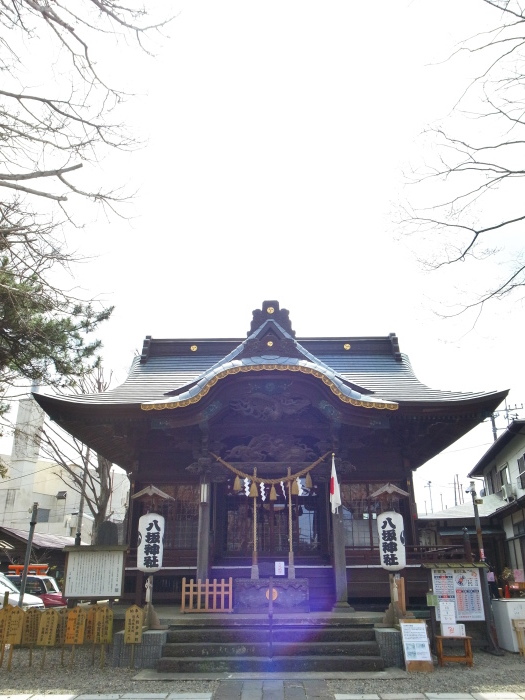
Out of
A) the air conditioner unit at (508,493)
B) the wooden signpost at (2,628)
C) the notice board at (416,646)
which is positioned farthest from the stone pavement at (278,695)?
the air conditioner unit at (508,493)

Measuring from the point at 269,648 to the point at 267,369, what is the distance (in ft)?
15.9

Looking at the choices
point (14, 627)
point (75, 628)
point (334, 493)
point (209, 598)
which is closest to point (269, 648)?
point (209, 598)

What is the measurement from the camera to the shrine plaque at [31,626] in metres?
8.46

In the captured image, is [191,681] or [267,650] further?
[267,650]

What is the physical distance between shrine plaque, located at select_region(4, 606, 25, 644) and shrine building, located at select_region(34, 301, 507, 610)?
9.31ft

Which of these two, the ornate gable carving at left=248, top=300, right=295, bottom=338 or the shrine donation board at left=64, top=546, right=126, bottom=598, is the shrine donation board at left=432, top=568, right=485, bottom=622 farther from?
the ornate gable carving at left=248, top=300, right=295, bottom=338

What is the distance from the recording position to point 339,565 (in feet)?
34.0

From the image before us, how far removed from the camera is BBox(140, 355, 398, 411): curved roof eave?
10344 mm

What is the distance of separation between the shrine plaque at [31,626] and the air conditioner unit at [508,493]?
851 inches

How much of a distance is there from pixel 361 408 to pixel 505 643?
485 centimetres

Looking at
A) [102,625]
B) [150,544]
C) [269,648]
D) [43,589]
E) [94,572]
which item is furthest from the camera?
[43,589]

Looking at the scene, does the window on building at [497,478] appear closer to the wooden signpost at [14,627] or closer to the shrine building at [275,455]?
the shrine building at [275,455]

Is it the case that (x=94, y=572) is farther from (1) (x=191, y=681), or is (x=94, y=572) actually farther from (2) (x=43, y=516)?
(2) (x=43, y=516)

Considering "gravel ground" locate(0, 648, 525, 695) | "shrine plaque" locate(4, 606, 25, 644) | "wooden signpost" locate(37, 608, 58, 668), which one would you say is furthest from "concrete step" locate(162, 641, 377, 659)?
"shrine plaque" locate(4, 606, 25, 644)
